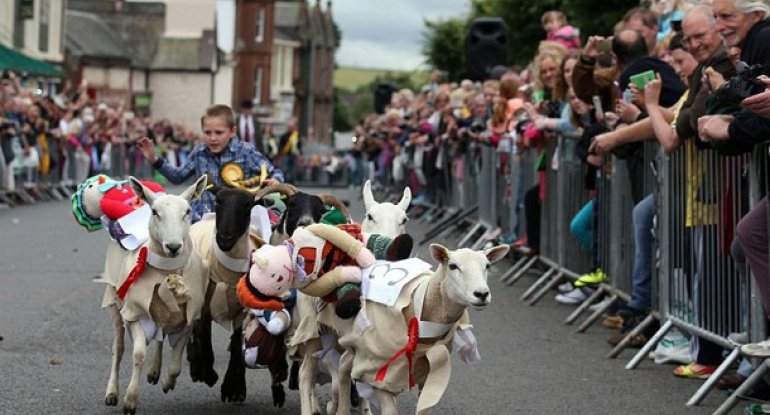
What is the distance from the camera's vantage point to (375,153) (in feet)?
151

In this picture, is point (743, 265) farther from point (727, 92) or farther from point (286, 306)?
point (286, 306)

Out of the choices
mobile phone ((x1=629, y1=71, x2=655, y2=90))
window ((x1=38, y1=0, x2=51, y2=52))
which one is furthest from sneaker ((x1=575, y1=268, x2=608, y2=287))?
window ((x1=38, y1=0, x2=51, y2=52))

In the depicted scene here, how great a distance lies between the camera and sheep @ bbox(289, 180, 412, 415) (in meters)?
9.14

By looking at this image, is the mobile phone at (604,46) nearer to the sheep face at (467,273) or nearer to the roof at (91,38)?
the sheep face at (467,273)

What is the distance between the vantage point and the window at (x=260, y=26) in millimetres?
128375

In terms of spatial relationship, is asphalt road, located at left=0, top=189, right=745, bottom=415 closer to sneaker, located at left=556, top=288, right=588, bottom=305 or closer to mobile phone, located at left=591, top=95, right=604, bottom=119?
sneaker, located at left=556, top=288, right=588, bottom=305

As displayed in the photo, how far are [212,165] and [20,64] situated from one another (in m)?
44.6

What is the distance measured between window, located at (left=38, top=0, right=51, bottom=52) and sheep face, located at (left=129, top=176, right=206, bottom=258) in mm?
60480

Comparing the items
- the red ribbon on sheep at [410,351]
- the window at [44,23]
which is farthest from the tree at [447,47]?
the red ribbon on sheep at [410,351]

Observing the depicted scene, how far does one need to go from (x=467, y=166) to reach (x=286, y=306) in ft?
49.3

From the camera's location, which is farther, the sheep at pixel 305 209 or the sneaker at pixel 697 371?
the sneaker at pixel 697 371

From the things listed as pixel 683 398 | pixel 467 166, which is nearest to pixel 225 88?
pixel 467 166

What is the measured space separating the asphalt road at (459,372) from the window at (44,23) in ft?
175

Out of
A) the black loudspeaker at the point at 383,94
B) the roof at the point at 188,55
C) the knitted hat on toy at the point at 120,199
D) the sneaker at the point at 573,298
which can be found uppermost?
the knitted hat on toy at the point at 120,199
